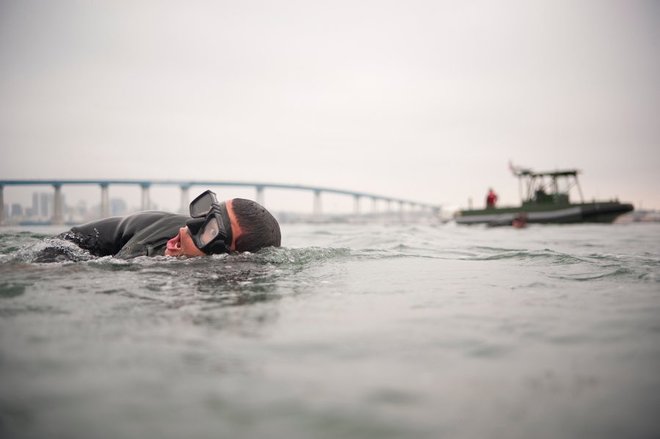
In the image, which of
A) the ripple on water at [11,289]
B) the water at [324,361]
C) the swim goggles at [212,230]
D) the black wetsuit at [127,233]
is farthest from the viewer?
the black wetsuit at [127,233]

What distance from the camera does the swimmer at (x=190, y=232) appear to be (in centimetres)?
315

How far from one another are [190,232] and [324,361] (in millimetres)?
2355

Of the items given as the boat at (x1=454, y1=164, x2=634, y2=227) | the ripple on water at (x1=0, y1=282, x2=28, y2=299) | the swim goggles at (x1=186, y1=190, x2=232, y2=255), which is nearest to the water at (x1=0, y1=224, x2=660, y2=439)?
the ripple on water at (x1=0, y1=282, x2=28, y2=299)

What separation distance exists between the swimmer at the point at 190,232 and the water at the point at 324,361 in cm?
96

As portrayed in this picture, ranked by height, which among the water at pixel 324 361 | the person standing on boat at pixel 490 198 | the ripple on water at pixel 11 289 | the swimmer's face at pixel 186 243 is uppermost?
the person standing on boat at pixel 490 198

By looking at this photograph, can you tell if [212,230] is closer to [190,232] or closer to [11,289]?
[190,232]

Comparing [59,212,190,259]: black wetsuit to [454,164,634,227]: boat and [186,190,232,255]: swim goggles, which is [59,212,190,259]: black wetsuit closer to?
[186,190,232,255]: swim goggles

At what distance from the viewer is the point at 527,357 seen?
1.16 m

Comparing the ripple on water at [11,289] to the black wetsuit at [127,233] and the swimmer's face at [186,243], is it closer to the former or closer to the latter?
the swimmer's face at [186,243]

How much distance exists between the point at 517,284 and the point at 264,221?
2.26 metres

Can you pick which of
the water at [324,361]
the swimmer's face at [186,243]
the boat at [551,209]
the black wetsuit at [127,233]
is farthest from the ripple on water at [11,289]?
the boat at [551,209]

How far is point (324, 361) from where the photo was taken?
44.8 inches

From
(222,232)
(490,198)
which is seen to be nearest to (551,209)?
(490,198)

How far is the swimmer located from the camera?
3.15m
